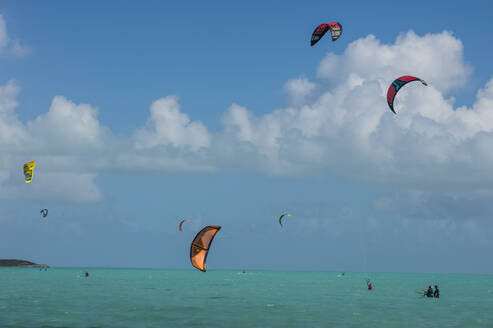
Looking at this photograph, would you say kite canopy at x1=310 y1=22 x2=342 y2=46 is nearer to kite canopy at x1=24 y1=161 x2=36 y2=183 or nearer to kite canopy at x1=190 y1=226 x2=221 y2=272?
kite canopy at x1=190 y1=226 x2=221 y2=272

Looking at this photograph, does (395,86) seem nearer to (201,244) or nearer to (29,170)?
(201,244)

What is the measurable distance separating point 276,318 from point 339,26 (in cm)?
2099

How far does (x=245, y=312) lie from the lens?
44375 mm

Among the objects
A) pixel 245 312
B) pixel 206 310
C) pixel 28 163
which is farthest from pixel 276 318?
pixel 28 163

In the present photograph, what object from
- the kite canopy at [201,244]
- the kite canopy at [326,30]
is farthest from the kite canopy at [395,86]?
the kite canopy at [201,244]

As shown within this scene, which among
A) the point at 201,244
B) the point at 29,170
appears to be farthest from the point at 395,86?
the point at 29,170

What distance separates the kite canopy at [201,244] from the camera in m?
28.7

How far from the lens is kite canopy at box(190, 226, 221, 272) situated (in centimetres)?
2867

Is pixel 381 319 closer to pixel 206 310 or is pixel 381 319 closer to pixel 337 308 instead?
pixel 337 308

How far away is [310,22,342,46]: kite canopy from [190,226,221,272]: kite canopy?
1379cm

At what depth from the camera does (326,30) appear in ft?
119

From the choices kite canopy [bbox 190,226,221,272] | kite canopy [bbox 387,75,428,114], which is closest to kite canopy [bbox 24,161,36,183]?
kite canopy [bbox 190,226,221,272]

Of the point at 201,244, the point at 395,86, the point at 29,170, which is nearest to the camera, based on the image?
the point at 201,244

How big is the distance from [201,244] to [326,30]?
1674 cm
